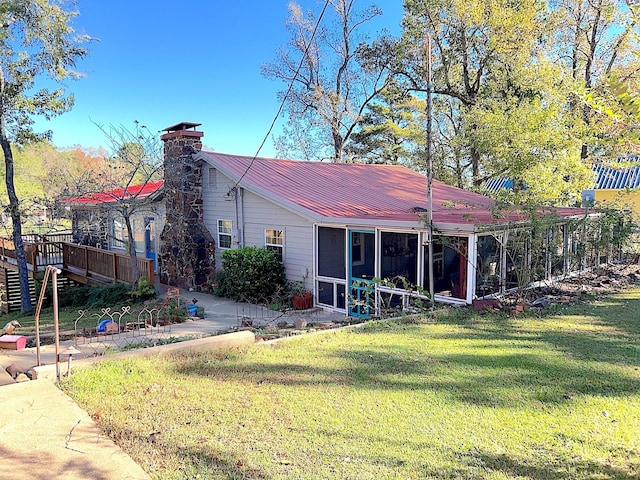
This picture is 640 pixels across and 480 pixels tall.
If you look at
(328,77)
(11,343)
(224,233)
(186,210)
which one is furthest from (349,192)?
(328,77)

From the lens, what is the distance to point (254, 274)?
11461mm

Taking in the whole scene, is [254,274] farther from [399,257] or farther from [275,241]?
[399,257]

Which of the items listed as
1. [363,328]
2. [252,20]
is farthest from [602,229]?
[252,20]

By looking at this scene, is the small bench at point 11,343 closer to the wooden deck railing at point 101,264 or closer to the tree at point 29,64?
the wooden deck railing at point 101,264

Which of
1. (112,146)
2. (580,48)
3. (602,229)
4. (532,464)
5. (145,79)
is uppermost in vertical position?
(145,79)

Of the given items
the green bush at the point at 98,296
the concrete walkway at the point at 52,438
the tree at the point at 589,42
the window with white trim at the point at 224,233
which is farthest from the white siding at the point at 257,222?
the tree at the point at 589,42

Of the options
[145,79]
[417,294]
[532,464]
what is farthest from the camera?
[145,79]

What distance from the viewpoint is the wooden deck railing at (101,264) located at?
13289mm

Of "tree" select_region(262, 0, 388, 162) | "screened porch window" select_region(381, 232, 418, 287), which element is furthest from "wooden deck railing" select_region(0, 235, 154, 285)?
"tree" select_region(262, 0, 388, 162)

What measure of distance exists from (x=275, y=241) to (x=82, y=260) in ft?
26.0

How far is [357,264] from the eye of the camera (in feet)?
36.9

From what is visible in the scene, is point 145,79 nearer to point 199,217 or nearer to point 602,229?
point 199,217

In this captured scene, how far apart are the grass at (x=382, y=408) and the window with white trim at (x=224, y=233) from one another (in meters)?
7.56

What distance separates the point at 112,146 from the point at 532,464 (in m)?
13.9
